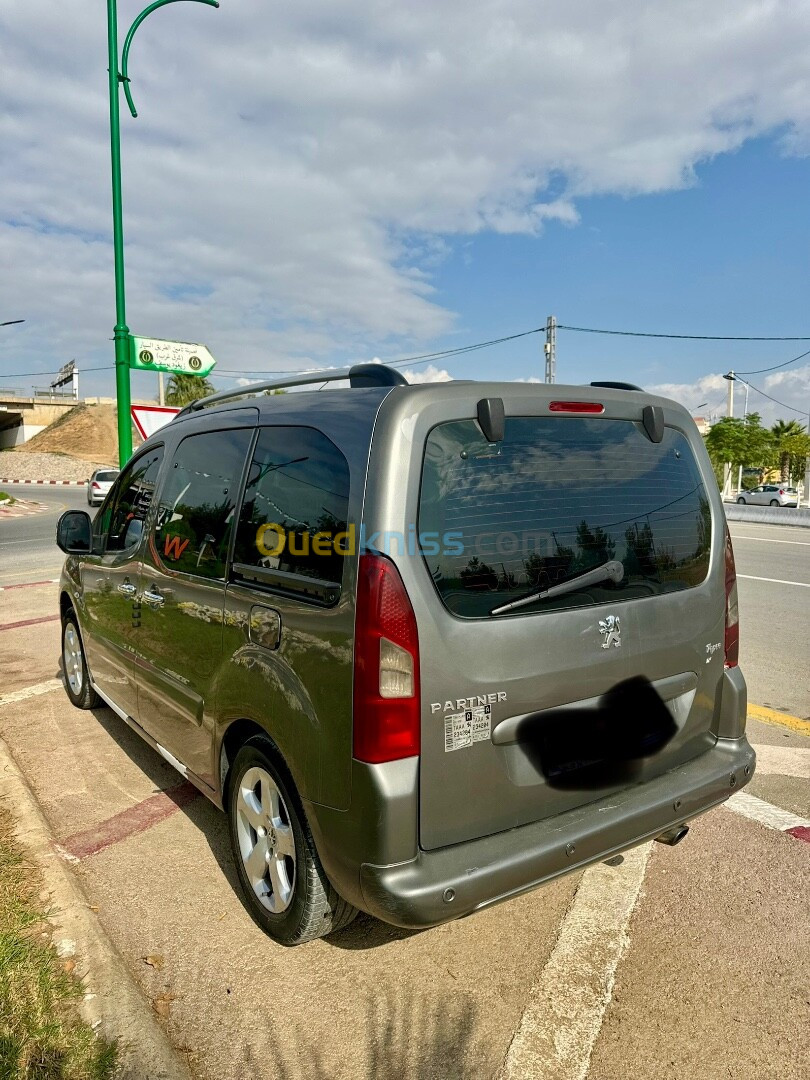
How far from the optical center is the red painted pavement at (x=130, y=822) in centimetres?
333

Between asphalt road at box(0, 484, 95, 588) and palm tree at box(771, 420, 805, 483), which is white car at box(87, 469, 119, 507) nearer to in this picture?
asphalt road at box(0, 484, 95, 588)

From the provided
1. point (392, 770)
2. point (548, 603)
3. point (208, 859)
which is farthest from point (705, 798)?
point (208, 859)

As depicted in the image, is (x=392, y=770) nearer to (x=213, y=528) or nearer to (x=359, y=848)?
(x=359, y=848)

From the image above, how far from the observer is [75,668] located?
5.06 meters

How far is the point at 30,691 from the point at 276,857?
149 inches

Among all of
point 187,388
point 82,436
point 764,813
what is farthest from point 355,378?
point 82,436

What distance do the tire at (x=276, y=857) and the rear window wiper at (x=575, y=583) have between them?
3.00 feet

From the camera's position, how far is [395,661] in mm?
2049

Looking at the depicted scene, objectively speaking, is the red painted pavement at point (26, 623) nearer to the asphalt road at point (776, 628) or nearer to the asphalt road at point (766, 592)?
the asphalt road at point (766, 592)

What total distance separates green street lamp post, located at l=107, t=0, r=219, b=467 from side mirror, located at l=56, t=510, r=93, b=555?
4624 mm

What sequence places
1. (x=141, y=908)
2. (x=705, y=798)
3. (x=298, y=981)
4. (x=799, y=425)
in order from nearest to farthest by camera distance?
(x=298, y=981)
(x=705, y=798)
(x=141, y=908)
(x=799, y=425)

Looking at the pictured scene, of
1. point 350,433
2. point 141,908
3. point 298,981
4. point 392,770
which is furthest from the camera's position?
point 141,908

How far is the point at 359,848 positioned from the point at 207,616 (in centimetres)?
113

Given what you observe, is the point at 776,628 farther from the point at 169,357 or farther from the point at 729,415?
the point at 729,415
